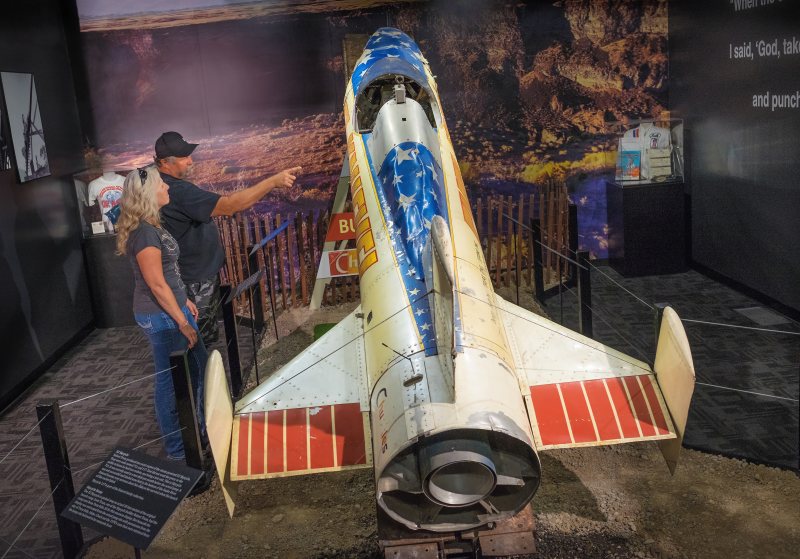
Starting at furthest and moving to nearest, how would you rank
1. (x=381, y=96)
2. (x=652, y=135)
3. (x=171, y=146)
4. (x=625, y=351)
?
1. (x=652, y=135)
2. (x=381, y=96)
3. (x=625, y=351)
4. (x=171, y=146)

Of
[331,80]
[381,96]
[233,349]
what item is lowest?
[233,349]

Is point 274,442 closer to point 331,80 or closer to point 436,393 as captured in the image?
point 436,393

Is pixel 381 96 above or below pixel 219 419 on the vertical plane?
above

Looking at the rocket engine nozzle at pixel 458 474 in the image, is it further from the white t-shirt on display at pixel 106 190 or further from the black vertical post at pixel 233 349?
the white t-shirt on display at pixel 106 190

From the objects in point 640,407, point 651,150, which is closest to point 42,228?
point 640,407

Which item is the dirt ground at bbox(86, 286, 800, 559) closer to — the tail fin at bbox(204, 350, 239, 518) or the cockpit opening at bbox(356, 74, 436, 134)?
the tail fin at bbox(204, 350, 239, 518)

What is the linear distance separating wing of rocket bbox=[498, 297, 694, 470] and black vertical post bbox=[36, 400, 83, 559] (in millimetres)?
2550

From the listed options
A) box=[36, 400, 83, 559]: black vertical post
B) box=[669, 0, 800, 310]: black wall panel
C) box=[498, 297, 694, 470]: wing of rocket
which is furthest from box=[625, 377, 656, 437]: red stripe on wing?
box=[669, 0, 800, 310]: black wall panel

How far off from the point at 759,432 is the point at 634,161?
4.30 m

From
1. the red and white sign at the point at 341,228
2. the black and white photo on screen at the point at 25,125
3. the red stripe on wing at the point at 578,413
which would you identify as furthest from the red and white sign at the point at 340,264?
the red stripe on wing at the point at 578,413

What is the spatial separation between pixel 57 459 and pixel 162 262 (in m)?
1.33

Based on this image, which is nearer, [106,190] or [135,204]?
[135,204]

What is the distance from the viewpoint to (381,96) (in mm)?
6312

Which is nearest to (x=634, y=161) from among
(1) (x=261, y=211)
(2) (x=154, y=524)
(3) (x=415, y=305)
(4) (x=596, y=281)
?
(4) (x=596, y=281)
